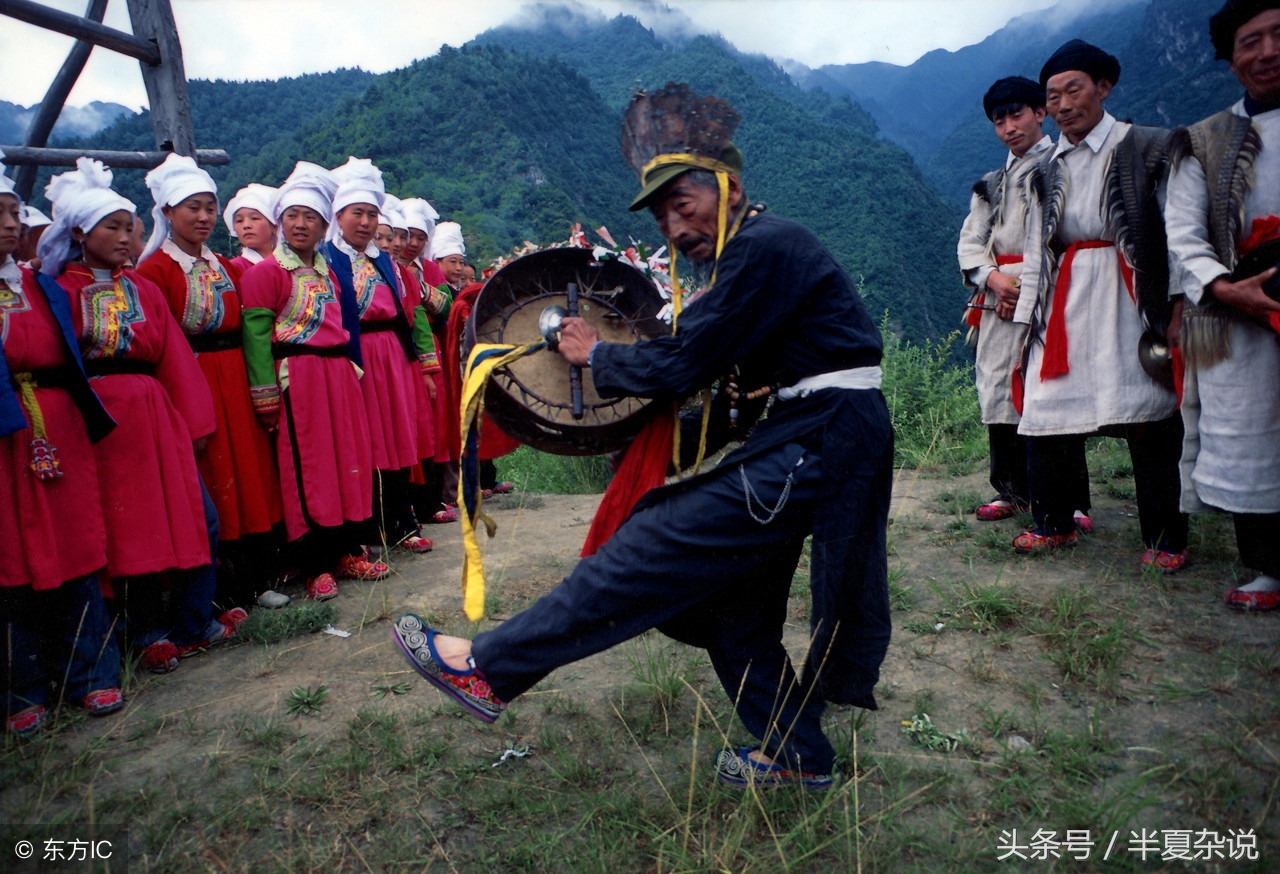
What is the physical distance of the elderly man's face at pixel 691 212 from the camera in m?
2.27

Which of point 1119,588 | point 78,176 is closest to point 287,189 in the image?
point 78,176

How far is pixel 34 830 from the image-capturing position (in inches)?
91.1

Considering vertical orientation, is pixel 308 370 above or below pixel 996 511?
above

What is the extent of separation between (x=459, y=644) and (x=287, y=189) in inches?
122

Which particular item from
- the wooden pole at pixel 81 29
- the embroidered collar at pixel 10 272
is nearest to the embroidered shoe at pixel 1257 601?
the embroidered collar at pixel 10 272

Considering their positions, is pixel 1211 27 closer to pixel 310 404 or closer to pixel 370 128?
pixel 310 404

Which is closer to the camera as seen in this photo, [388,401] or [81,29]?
[388,401]

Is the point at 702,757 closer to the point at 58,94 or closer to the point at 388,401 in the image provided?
the point at 388,401

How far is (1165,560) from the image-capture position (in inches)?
147

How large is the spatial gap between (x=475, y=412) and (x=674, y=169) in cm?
91

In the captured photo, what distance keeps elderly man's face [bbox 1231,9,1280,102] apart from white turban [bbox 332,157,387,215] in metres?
4.08

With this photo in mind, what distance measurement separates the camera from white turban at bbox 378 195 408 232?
17.9 ft

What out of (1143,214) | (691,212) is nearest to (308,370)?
(691,212)

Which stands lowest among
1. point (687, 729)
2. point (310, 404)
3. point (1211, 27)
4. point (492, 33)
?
point (687, 729)
